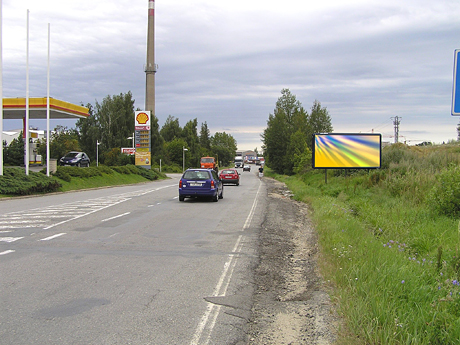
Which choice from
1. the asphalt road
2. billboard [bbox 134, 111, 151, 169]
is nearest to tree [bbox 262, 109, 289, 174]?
billboard [bbox 134, 111, 151, 169]

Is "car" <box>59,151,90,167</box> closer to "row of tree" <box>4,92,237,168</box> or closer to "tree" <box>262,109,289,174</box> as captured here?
"row of tree" <box>4,92,237,168</box>

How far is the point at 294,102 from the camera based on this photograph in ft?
272

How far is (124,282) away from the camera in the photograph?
645 cm

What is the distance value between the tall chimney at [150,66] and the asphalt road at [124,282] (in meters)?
67.7

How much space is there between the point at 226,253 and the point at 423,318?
4.89 metres

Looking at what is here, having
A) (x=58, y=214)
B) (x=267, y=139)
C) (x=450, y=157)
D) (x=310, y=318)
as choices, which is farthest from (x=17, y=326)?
(x=267, y=139)

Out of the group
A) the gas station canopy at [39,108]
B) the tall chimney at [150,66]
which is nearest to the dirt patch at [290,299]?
the gas station canopy at [39,108]

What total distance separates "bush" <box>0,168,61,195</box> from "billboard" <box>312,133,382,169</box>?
53.4ft

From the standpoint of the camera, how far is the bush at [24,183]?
23.1 meters

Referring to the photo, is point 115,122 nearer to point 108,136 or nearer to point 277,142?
point 108,136

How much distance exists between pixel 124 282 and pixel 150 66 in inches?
2980

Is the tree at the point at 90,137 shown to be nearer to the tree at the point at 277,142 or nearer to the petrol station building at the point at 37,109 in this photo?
the tree at the point at 277,142

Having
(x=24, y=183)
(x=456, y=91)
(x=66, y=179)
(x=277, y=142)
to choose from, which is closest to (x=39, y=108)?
(x=66, y=179)

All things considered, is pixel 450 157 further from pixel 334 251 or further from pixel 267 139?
pixel 267 139
